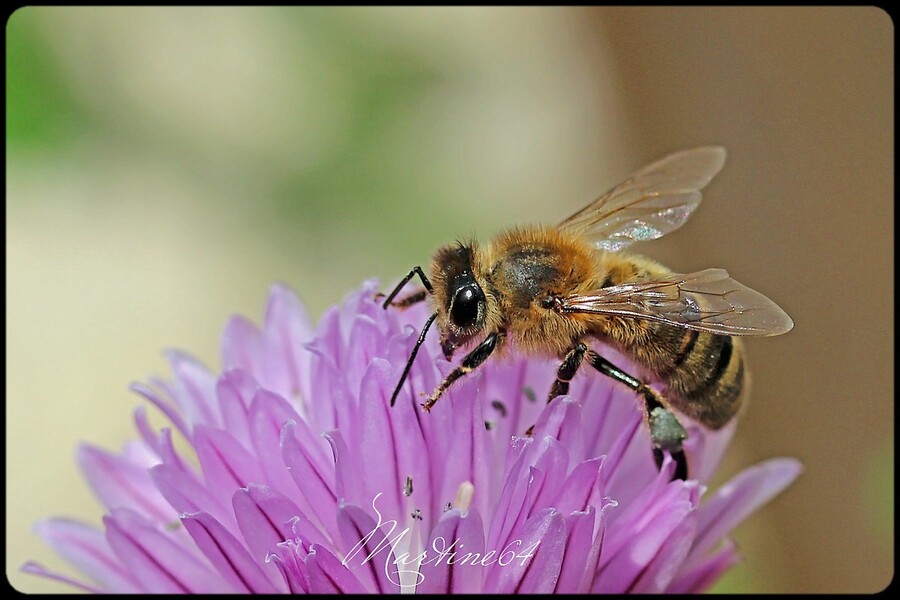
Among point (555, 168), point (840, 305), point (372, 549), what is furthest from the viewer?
point (555, 168)

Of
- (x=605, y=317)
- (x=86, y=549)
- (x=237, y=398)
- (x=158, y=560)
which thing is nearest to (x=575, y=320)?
(x=605, y=317)

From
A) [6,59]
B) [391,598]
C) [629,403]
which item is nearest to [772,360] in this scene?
[629,403]

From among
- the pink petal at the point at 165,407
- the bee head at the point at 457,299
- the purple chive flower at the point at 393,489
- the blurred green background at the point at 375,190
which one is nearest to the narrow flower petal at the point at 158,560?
the purple chive flower at the point at 393,489

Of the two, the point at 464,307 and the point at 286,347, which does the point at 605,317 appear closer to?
the point at 464,307

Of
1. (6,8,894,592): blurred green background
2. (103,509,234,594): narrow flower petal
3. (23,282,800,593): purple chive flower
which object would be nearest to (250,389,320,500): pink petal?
(23,282,800,593): purple chive flower

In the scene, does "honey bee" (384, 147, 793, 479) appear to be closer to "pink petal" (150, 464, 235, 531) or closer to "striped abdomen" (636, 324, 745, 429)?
"striped abdomen" (636, 324, 745, 429)

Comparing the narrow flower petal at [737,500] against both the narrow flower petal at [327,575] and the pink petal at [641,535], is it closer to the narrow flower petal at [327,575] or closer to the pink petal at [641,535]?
the pink petal at [641,535]

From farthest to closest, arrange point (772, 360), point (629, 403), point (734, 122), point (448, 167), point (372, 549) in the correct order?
point (448, 167)
point (734, 122)
point (772, 360)
point (629, 403)
point (372, 549)

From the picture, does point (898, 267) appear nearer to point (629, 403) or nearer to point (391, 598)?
point (629, 403)
